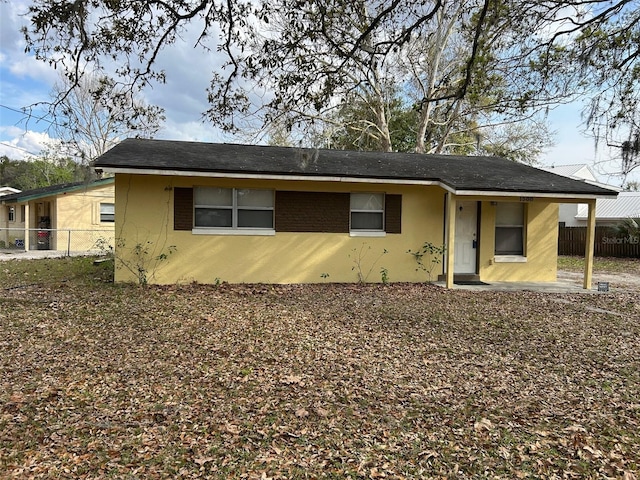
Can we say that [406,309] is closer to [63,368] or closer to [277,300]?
[277,300]

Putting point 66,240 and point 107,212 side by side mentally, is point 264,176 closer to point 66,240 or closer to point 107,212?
point 107,212

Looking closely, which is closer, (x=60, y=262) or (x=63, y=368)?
(x=63, y=368)

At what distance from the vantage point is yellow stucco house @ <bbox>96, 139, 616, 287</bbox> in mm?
10320

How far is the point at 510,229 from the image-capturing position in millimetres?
12180

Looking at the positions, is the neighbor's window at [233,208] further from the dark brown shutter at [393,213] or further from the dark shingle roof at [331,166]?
the dark brown shutter at [393,213]

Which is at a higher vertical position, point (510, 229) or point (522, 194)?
point (522, 194)

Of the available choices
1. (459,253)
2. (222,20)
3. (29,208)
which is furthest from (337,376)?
(29,208)

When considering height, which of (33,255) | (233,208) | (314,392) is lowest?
(314,392)

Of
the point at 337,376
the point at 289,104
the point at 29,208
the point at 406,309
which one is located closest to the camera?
the point at 337,376

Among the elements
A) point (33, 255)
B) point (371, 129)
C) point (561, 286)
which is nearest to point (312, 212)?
point (561, 286)

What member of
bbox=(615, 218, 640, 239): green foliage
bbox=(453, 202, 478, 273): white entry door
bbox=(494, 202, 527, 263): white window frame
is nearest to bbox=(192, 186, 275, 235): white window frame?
bbox=(453, 202, 478, 273): white entry door

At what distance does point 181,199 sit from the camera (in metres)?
10.5

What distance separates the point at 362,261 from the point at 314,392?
7.17 meters

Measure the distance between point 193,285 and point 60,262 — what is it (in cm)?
814
